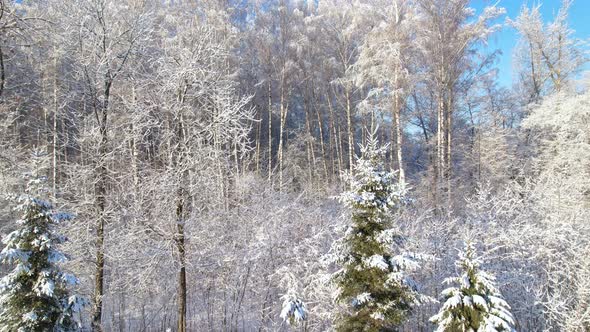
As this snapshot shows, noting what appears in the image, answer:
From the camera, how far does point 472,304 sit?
5465 millimetres

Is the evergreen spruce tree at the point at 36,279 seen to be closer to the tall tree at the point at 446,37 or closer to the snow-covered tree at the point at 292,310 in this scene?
the snow-covered tree at the point at 292,310

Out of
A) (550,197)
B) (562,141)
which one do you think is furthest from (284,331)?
(562,141)

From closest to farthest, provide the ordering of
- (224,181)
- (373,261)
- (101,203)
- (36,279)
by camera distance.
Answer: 1. (373,261)
2. (36,279)
3. (101,203)
4. (224,181)

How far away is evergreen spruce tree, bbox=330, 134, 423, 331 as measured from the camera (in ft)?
20.4

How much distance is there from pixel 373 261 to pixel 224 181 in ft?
17.7

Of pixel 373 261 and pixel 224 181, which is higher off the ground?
pixel 224 181

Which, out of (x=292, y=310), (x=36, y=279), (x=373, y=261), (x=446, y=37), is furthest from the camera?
(x=446, y=37)

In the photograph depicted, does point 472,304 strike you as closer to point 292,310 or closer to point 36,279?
point 292,310

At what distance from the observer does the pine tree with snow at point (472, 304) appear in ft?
17.4

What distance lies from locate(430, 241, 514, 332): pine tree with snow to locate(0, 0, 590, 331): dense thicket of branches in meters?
0.97

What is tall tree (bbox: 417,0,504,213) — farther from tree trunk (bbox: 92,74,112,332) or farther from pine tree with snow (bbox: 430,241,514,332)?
tree trunk (bbox: 92,74,112,332)

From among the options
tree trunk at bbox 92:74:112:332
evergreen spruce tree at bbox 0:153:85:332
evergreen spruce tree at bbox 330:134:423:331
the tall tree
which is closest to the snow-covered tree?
evergreen spruce tree at bbox 330:134:423:331

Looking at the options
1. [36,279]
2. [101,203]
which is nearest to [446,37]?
[101,203]

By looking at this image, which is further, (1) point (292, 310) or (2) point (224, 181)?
(2) point (224, 181)
